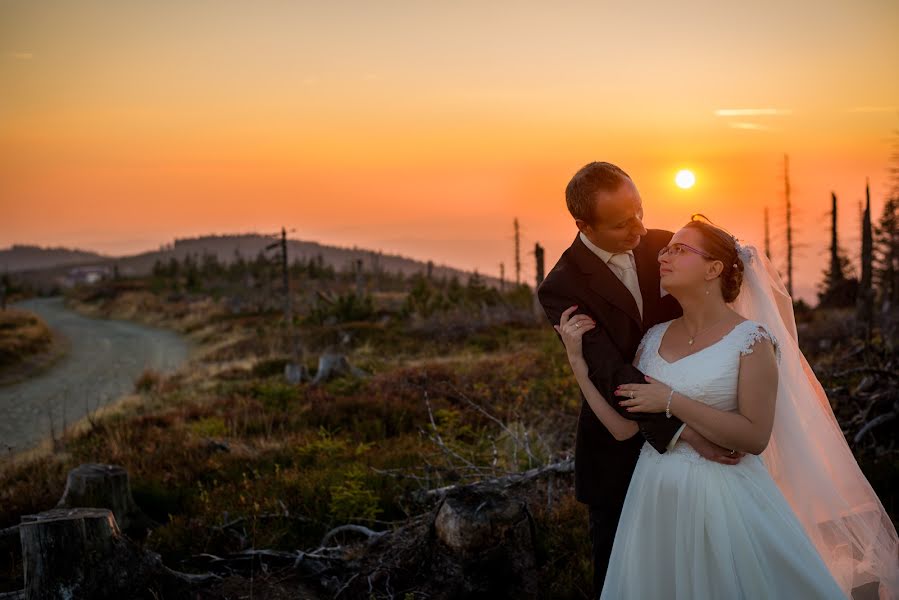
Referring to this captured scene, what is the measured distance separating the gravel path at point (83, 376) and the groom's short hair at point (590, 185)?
7.22 m

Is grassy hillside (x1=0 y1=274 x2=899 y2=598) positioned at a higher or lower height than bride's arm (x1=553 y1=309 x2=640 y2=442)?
lower

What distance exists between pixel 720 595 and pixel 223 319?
37.0 metres

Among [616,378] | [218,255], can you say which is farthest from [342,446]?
[218,255]

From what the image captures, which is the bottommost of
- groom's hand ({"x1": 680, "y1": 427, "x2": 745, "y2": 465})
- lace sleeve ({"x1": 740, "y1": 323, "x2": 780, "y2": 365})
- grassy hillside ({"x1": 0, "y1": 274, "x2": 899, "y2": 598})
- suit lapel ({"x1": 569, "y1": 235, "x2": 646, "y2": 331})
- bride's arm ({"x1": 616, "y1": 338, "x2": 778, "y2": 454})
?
grassy hillside ({"x1": 0, "y1": 274, "x2": 899, "y2": 598})

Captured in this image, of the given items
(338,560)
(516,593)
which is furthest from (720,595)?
(338,560)

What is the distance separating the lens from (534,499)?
669 centimetres

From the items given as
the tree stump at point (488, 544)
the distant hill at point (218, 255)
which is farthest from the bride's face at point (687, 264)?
the distant hill at point (218, 255)

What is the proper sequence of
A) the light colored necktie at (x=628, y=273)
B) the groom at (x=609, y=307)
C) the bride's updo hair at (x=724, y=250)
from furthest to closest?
the light colored necktie at (x=628, y=273), the bride's updo hair at (x=724, y=250), the groom at (x=609, y=307)

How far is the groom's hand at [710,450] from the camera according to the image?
3.38 meters

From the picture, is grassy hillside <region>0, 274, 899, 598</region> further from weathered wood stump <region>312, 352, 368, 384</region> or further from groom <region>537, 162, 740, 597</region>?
groom <region>537, 162, 740, 597</region>

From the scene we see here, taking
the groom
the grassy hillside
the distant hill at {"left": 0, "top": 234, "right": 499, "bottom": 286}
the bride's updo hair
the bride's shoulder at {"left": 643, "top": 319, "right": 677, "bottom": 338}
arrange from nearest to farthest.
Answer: the groom < the bride's updo hair < the bride's shoulder at {"left": 643, "top": 319, "right": 677, "bottom": 338} < the grassy hillside < the distant hill at {"left": 0, "top": 234, "right": 499, "bottom": 286}

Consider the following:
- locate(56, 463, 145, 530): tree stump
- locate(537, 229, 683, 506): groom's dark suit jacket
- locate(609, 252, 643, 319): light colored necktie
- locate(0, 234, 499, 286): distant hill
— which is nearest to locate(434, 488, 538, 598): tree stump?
locate(537, 229, 683, 506): groom's dark suit jacket

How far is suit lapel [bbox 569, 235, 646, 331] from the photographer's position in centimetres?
354

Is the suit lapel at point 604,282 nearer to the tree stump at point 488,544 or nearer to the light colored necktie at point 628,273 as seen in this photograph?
the light colored necktie at point 628,273
